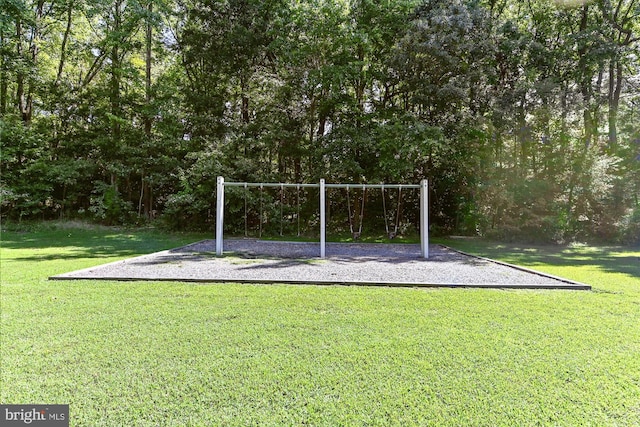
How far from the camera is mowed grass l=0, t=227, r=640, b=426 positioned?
1586 millimetres

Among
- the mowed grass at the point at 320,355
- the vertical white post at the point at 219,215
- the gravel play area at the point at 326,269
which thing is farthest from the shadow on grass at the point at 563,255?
the vertical white post at the point at 219,215

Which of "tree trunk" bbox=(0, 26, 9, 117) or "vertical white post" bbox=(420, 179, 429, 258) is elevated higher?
"tree trunk" bbox=(0, 26, 9, 117)

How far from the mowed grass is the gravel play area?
1.18 ft

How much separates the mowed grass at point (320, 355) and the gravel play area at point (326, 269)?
36cm

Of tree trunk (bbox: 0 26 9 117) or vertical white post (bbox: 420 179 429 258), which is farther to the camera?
tree trunk (bbox: 0 26 9 117)

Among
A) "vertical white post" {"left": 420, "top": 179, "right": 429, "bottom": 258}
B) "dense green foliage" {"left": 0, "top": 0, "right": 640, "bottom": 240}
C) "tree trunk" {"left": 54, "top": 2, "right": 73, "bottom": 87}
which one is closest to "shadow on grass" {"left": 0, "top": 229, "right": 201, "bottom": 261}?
"dense green foliage" {"left": 0, "top": 0, "right": 640, "bottom": 240}

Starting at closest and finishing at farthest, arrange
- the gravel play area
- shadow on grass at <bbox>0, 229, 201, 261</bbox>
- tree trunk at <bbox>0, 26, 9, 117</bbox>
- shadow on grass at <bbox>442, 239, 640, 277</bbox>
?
the gravel play area, shadow on grass at <bbox>442, 239, 640, 277</bbox>, shadow on grass at <bbox>0, 229, 201, 261</bbox>, tree trunk at <bbox>0, 26, 9, 117</bbox>

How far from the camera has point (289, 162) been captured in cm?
A: 1072

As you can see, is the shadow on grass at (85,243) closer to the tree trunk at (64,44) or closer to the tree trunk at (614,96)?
the tree trunk at (64,44)

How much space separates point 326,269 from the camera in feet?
16.6

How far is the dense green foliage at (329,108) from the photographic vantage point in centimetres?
913

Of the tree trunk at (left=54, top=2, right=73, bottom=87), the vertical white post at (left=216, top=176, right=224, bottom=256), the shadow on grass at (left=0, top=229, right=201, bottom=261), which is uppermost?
the tree trunk at (left=54, top=2, right=73, bottom=87)

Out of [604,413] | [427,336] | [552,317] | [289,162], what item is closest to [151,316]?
[427,336]

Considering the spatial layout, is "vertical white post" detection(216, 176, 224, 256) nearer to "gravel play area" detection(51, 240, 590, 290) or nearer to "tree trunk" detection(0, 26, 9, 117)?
"gravel play area" detection(51, 240, 590, 290)
